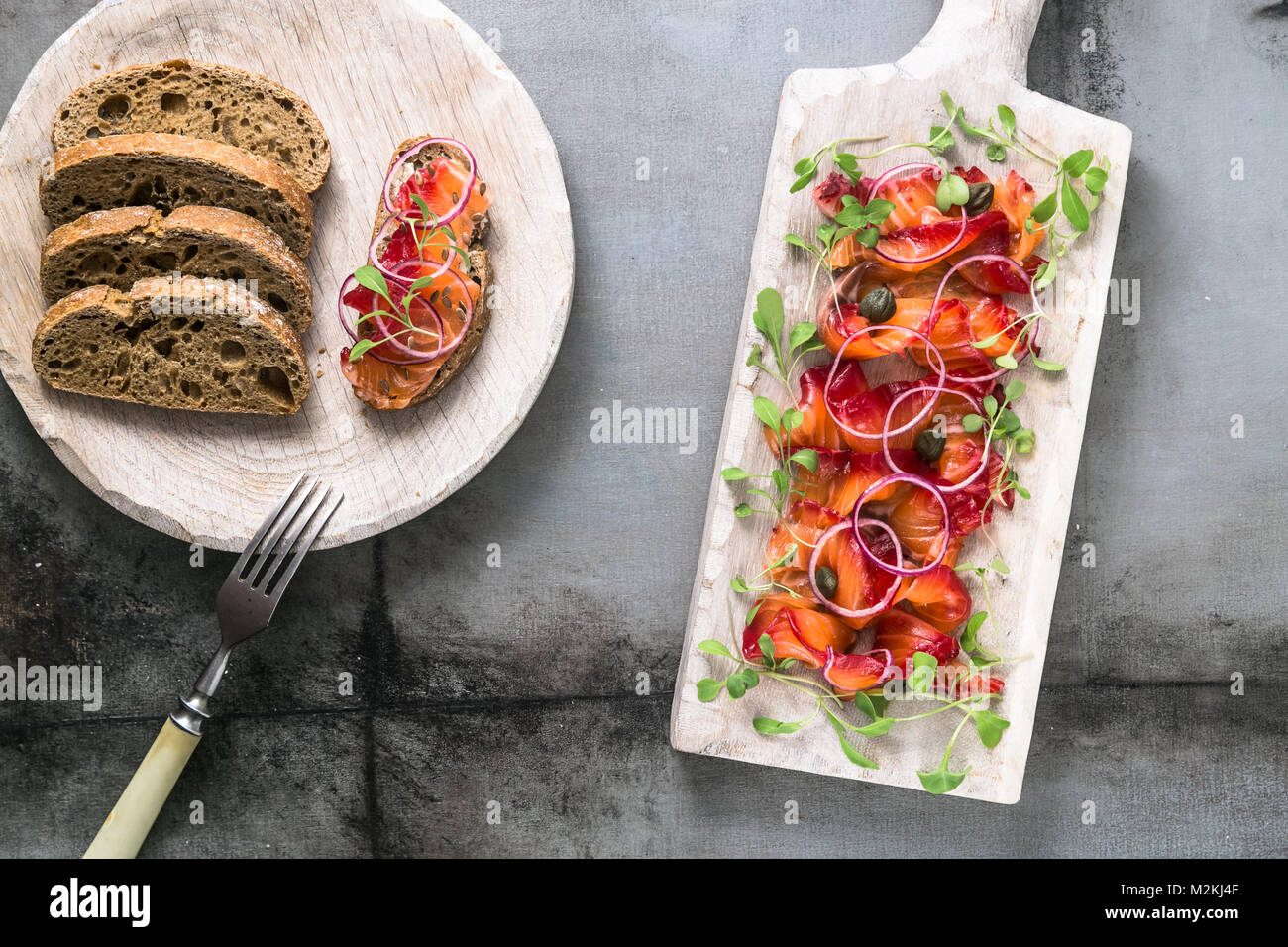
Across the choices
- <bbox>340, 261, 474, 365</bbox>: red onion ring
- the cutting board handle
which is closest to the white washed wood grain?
the cutting board handle

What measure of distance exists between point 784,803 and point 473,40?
74.3 inches

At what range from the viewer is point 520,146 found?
180cm

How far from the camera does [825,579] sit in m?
1.77

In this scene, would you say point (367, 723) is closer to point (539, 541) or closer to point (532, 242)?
point (539, 541)

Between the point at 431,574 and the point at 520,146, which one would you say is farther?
the point at 431,574

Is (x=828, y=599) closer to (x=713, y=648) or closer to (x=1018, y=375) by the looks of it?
(x=713, y=648)

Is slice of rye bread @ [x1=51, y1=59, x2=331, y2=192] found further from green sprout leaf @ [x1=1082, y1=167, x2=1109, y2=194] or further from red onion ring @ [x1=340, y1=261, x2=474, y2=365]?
green sprout leaf @ [x1=1082, y1=167, x2=1109, y2=194]

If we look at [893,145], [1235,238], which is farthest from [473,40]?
[1235,238]

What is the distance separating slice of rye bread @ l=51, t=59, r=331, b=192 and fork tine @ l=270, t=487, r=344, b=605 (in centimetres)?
68

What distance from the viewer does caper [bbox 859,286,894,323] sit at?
1.73 m

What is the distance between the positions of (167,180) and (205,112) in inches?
6.6

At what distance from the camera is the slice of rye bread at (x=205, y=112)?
1718 mm

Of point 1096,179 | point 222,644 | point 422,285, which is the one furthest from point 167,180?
point 1096,179

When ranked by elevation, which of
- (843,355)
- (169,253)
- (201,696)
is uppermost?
(169,253)
